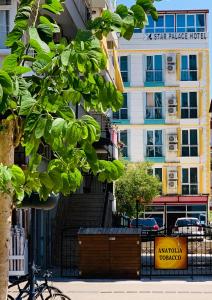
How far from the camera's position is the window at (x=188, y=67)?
61094 mm

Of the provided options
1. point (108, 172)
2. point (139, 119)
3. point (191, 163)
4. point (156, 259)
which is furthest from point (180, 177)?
point (108, 172)

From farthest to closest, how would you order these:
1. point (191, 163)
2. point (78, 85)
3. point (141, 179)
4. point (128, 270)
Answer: point (191, 163), point (141, 179), point (128, 270), point (78, 85)

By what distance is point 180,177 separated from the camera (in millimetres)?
61094

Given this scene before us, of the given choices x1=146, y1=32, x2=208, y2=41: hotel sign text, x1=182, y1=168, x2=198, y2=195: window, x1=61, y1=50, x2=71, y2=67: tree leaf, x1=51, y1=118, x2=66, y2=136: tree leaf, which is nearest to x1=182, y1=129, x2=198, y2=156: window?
x1=182, y1=168, x2=198, y2=195: window

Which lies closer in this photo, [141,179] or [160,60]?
[141,179]

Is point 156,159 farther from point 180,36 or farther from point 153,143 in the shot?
point 180,36

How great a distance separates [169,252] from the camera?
21.3 meters

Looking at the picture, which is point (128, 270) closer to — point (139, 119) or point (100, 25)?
point (100, 25)

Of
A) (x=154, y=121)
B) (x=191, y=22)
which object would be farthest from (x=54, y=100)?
(x=191, y=22)

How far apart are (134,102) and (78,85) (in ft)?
184

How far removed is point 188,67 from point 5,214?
56252 mm

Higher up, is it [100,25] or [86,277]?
[100,25]

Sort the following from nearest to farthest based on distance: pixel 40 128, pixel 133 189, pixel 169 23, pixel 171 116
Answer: pixel 40 128
pixel 133 189
pixel 171 116
pixel 169 23

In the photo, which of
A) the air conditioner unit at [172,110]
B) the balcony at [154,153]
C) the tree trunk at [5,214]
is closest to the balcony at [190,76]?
the air conditioner unit at [172,110]
